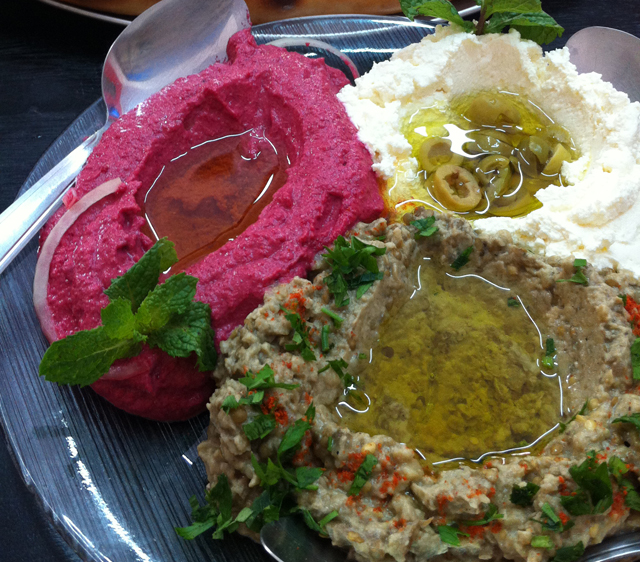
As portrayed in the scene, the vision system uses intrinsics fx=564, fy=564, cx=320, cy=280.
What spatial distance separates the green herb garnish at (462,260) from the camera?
2533 mm

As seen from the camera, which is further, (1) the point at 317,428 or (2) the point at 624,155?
(2) the point at 624,155

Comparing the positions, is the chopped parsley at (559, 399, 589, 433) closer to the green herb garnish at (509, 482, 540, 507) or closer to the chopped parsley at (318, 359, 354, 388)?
the green herb garnish at (509, 482, 540, 507)

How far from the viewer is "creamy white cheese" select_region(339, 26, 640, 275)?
2.57 metres

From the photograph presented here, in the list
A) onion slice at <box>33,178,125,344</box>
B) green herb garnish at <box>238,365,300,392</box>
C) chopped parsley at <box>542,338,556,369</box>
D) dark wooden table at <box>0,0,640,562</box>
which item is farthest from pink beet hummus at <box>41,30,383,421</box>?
dark wooden table at <box>0,0,640,562</box>

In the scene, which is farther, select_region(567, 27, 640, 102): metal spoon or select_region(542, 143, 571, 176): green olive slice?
select_region(567, 27, 640, 102): metal spoon

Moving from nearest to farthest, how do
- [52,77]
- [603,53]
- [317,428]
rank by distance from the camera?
[317,428]
[603,53]
[52,77]

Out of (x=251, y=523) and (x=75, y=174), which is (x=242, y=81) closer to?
(x=75, y=174)

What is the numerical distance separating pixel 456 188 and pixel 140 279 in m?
1.59

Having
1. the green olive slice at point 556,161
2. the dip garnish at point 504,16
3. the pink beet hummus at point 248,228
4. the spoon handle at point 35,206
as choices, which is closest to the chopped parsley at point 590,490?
the pink beet hummus at point 248,228

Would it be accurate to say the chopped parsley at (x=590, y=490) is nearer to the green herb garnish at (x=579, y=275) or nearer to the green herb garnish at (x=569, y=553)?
the green herb garnish at (x=569, y=553)

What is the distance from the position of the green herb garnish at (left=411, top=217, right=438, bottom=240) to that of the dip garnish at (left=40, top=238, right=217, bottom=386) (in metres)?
0.99

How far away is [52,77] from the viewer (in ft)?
12.5

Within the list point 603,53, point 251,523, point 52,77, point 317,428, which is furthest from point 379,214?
point 52,77

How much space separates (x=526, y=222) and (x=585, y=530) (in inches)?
51.5
